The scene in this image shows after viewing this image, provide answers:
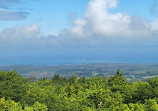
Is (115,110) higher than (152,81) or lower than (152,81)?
Result: lower

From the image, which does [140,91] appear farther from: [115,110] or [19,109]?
[19,109]

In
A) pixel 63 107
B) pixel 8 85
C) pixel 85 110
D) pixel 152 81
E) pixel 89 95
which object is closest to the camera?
pixel 85 110

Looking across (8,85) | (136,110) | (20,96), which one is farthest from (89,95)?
(8,85)

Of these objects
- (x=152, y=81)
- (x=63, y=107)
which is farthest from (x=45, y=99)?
(x=152, y=81)

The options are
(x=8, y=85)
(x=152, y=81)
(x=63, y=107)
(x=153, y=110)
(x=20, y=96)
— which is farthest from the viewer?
(x=8, y=85)

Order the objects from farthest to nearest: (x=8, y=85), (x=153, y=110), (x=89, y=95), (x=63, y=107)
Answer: (x=8, y=85)
(x=89, y=95)
(x=63, y=107)
(x=153, y=110)

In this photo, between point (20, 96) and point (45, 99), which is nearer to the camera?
point (45, 99)

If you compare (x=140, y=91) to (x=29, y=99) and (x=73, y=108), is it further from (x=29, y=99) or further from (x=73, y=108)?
(x=29, y=99)

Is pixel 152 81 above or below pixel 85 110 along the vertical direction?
above

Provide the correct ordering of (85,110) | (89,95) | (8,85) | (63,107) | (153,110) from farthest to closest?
(8,85) < (89,95) < (63,107) < (85,110) < (153,110)
